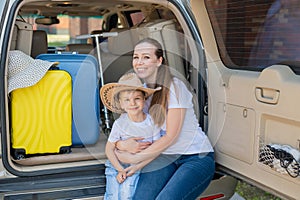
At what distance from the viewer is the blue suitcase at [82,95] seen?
2.94 metres

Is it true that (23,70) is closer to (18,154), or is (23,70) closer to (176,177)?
(18,154)

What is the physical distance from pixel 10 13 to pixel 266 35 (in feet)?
4.63

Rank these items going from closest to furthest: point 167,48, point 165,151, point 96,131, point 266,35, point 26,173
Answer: point 266,35
point 26,173
point 165,151
point 96,131
point 167,48

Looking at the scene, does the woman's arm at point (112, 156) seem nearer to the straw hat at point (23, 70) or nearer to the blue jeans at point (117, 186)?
the blue jeans at point (117, 186)

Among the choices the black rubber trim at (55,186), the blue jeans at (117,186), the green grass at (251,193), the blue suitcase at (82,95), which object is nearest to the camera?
the black rubber trim at (55,186)

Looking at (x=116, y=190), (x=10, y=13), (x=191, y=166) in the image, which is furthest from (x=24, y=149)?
(x=191, y=166)

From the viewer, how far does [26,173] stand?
8.59ft

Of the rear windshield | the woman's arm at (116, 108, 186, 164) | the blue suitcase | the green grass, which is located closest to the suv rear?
→ the rear windshield

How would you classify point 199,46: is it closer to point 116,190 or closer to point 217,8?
point 217,8

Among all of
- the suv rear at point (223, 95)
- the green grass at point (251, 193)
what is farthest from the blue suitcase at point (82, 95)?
the green grass at point (251, 193)

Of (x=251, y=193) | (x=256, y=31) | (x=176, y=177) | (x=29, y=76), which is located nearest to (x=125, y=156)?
(x=176, y=177)

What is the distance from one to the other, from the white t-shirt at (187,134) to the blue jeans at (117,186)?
273 millimetres

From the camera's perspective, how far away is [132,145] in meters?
2.77

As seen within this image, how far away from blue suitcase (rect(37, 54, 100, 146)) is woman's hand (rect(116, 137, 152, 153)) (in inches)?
11.5
